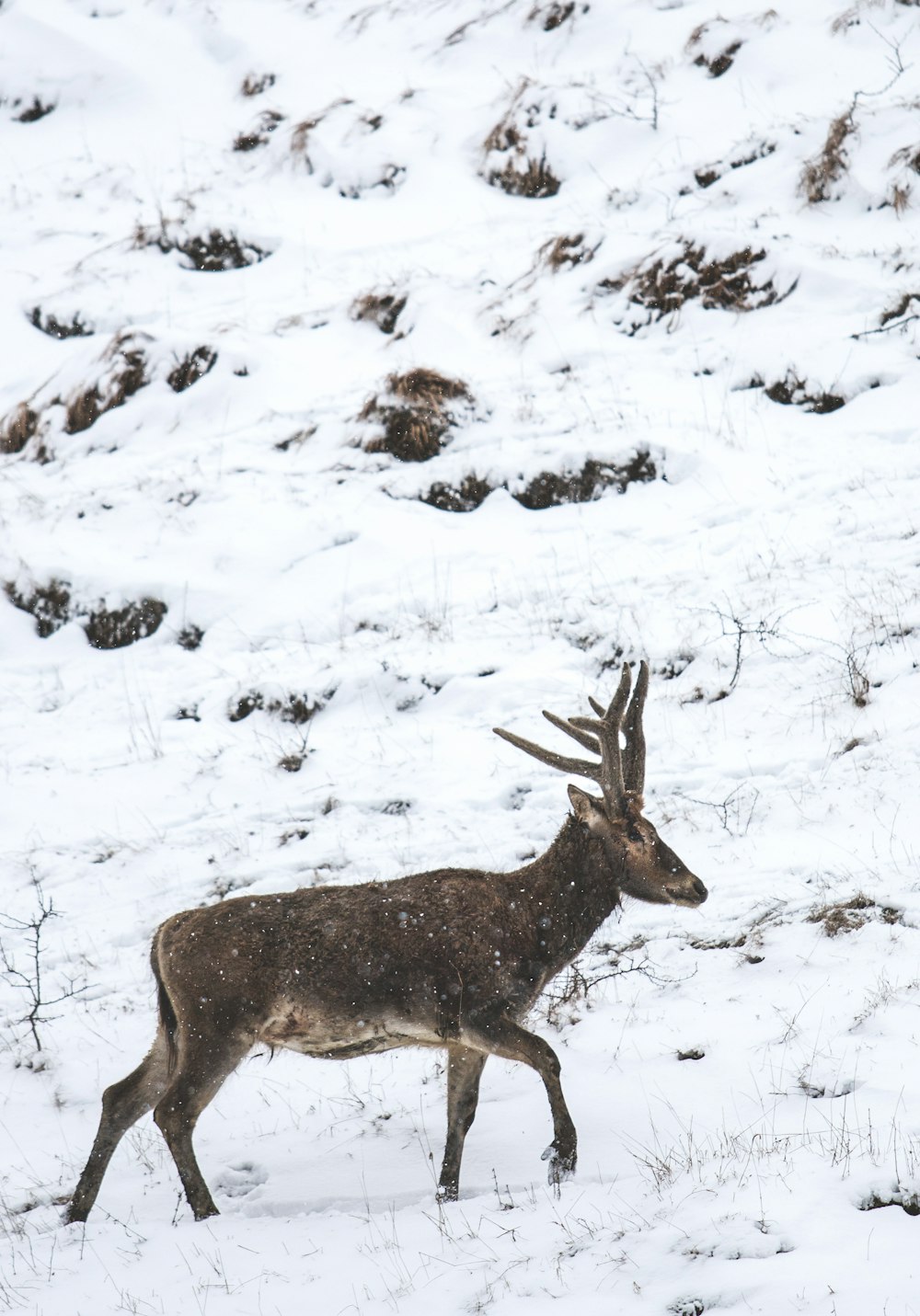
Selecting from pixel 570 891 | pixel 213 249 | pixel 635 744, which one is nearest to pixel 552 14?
pixel 213 249

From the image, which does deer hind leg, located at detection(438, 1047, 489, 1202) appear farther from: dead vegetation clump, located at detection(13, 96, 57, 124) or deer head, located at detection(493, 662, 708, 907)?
dead vegetation clump, located at detection(13, 96, 57, 124)

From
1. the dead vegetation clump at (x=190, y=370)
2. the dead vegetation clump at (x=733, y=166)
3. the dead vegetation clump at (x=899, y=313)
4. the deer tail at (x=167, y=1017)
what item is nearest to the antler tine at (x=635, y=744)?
the deer tail at (x=167, y=1017)

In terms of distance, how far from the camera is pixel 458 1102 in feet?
18.3

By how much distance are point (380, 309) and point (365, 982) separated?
1259 centimetres

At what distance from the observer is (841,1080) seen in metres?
5.34

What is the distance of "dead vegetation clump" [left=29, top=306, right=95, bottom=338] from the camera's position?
55.6ft

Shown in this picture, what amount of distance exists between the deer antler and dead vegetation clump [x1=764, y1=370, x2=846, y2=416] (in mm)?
8236

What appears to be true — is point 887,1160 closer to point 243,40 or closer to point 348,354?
point 348,354

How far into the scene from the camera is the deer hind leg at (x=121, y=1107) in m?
5.45

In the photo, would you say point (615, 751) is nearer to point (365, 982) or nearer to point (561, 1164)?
point (365, 982)

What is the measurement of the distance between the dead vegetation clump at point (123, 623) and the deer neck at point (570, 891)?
7.26 metres

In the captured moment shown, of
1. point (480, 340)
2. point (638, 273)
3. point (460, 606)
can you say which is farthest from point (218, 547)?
point (638, 273)

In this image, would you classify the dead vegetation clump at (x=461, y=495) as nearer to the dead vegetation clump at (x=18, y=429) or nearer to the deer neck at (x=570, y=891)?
the dead vegetation clump at (x=18, y=429)

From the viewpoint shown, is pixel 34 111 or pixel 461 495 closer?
pixel 461 495
